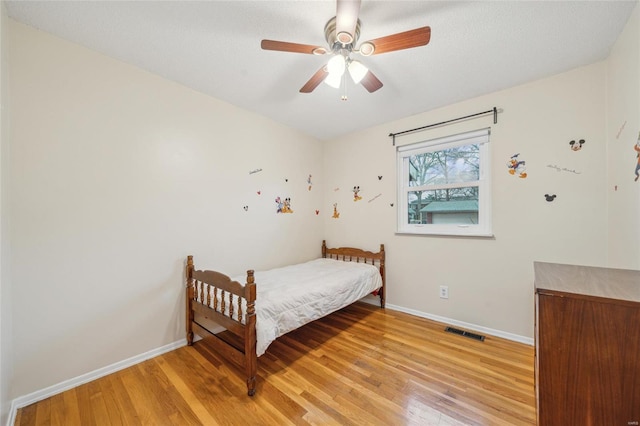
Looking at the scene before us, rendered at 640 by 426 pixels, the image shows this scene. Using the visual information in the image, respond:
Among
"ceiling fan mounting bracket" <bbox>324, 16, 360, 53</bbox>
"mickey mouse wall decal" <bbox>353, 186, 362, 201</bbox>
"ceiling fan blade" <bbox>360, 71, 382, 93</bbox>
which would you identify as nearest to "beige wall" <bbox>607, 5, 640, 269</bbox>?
"ceiling fan blade" <bbox>360, 71, 382, 93</bbox>

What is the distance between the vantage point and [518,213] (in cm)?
235

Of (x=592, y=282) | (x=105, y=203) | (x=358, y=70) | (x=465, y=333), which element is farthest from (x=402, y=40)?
(x=465, y=333)

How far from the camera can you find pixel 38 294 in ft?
5.34

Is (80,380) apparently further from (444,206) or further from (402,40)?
(444,206)

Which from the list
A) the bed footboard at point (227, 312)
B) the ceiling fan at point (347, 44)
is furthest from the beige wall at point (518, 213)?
the bed footboard at point (227, 312)

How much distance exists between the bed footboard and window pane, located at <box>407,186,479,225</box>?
219cm

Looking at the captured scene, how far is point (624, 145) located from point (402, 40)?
178 centimetres

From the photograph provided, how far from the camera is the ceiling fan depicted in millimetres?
1293

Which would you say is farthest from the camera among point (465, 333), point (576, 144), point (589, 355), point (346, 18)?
point (465, 333)

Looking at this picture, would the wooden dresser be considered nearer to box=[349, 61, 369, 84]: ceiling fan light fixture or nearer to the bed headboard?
box=[349, 61, 369, 84]: ceiling fan light fixture

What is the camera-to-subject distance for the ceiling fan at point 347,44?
129cm

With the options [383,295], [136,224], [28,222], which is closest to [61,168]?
[28,222]

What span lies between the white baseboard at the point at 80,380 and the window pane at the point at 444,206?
113 inches

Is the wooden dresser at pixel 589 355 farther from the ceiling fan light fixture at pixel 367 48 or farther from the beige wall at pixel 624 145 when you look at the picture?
the ceiling fan light fixture at pixel 367 48
